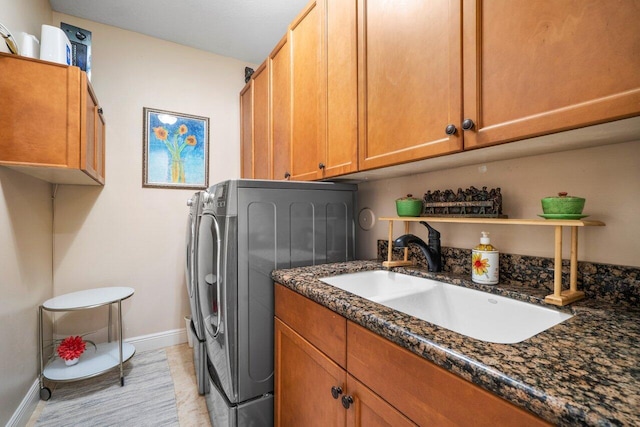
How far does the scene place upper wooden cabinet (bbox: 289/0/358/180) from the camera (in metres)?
1.32

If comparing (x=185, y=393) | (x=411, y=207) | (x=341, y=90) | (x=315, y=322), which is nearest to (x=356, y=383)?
(x=315, y=322)

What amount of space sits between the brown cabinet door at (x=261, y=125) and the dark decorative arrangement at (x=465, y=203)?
1224 millimetres

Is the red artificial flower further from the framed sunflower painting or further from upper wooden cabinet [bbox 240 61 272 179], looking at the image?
upper wooden cabinet [bbox 240 61 272 179]

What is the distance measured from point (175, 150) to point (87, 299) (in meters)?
1.36

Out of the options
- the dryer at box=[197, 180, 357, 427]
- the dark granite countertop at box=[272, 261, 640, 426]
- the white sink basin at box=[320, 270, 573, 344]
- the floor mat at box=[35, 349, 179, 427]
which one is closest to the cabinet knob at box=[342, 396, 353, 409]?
the dark granite countertop at box=[272, 261, 640, 426]

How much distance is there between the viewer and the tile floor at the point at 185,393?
1.64 m

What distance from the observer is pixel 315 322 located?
1.00 metres

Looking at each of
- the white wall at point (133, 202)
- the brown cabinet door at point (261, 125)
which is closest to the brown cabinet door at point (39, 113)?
the white wall at point (133, 202)

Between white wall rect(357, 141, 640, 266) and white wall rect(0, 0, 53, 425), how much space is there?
214 cm

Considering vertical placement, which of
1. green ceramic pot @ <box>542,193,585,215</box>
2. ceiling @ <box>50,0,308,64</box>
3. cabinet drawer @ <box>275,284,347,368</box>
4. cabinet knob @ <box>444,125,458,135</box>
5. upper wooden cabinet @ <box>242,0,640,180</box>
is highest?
ceiling @ <box>50,0,308,64</box>

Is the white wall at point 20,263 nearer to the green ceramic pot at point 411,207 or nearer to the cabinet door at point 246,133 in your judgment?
the cabinet door at point 246,133

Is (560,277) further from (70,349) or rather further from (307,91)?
(70,349)

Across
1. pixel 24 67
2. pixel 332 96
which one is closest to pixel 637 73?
pixel 332 96

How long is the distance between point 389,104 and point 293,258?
2.70ft
